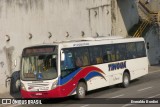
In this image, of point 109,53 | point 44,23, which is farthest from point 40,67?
point 44,23

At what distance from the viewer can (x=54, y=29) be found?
26.5m

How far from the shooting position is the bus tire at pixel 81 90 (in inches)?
759

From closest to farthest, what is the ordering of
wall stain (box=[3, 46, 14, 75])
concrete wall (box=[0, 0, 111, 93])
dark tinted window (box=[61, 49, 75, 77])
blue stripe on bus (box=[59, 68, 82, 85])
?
blue stripe on bus (box=[59, 68, 82, 85]), dark tinted window (box=[61, 49, 75, 77]), concrete wall (box=[0, 0, 111, 93]), wall stain (box=[3, 46, 14, 75])

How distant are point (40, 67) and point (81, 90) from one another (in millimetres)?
2240

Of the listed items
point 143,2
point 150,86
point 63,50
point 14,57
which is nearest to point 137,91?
point 150,86

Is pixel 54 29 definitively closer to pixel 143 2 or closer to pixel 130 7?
pixel 130 7

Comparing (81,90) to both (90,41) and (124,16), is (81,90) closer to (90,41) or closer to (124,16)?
(90,41)

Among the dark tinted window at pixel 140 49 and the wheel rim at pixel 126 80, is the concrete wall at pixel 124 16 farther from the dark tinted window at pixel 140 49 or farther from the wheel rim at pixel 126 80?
the wheel rim at pixel 126 80

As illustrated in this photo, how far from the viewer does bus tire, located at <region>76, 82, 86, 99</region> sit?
19291mm

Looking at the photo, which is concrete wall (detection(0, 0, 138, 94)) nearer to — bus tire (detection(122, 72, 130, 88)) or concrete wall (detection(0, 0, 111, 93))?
concrete wall (detection(0, 0, 111, 93))

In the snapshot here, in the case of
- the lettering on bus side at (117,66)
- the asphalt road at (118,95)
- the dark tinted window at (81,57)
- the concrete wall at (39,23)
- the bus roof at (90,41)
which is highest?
the concrete wall at (39,23)

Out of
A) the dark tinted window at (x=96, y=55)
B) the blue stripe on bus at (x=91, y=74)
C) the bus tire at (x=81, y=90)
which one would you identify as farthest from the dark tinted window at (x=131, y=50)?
the bus tire at (x=81, y=90)

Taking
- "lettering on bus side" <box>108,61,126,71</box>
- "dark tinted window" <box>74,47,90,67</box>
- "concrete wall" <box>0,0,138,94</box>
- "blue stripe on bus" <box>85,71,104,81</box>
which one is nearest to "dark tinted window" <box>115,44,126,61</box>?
"lettering on bus side" <box>108,61,126,71</box>

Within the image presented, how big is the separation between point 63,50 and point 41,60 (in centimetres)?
103
